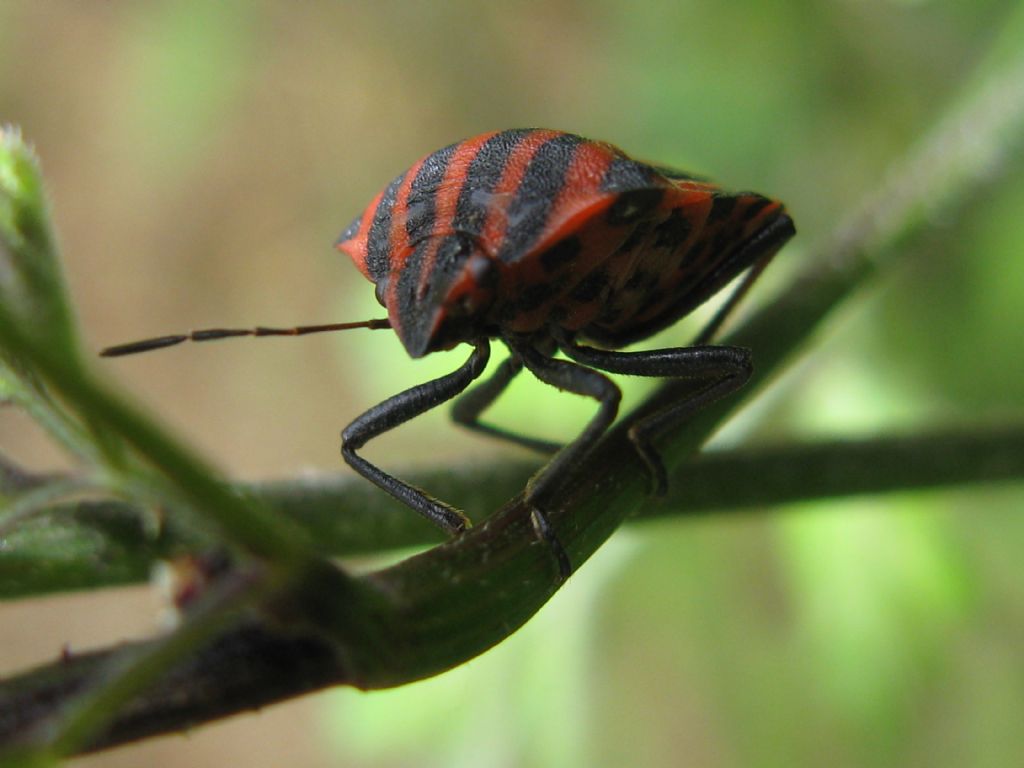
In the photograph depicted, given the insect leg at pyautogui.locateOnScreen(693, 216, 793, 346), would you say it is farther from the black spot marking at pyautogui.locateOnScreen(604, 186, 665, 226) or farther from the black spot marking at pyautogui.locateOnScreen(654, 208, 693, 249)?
the black spot marking at pyautogui.locateOnScreen(604, 186, 665, 226)

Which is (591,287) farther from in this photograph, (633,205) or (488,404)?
(488,404)

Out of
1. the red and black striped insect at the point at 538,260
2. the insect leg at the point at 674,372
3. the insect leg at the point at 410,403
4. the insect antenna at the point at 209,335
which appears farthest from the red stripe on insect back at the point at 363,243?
the insect leg at the point at 674,372

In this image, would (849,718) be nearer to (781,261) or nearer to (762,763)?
(762,763)

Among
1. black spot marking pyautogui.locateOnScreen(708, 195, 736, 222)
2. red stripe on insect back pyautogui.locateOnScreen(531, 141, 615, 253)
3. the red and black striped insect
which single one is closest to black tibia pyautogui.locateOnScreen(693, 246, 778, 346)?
the red and black striped insect

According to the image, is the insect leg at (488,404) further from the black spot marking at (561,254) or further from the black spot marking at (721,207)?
the black spot marking at (721,207)

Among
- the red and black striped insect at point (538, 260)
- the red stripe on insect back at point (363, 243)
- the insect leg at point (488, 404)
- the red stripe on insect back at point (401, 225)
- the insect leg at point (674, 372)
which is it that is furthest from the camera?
the insect leg at point (488, 404)

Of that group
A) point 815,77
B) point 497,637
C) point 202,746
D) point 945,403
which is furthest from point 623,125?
point 202,746

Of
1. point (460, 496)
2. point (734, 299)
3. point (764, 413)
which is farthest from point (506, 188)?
point (764, 413)
